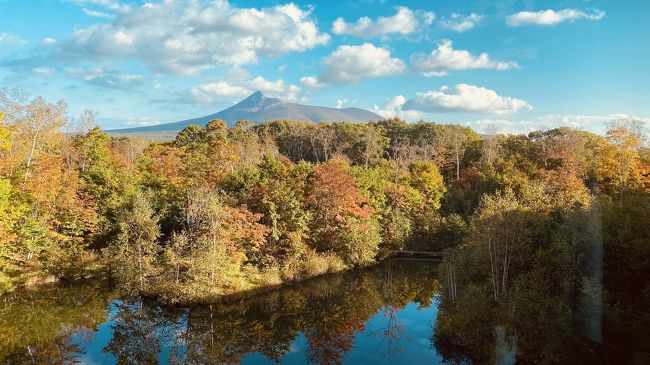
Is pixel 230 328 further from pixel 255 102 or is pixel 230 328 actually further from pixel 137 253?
pixel 255 102

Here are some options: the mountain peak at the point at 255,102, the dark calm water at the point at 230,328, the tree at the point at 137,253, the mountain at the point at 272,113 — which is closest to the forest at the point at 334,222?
the tree at the point at 137,253

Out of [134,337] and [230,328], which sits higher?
[134,337]

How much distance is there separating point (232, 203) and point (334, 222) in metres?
7.51

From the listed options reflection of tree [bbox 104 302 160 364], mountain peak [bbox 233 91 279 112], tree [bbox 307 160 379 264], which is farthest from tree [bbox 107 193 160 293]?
mountain peak [bbox 233 91 279 112]

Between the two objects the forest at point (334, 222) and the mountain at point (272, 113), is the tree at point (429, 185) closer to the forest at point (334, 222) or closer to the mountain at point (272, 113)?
the forest at point (334, 222)

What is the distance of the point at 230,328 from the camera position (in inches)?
753

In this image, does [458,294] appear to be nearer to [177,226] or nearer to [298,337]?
[298,337]

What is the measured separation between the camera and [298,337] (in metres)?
18.9

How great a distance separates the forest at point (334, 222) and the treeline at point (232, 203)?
11cm

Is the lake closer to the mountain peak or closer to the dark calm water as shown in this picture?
the dark calm water

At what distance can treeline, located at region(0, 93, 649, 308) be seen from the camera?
73.9ft

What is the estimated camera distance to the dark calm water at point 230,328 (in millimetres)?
16547

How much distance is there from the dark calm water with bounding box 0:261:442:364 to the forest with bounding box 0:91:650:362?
1380 millimetres

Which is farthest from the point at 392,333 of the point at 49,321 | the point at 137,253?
the point at 49,321
